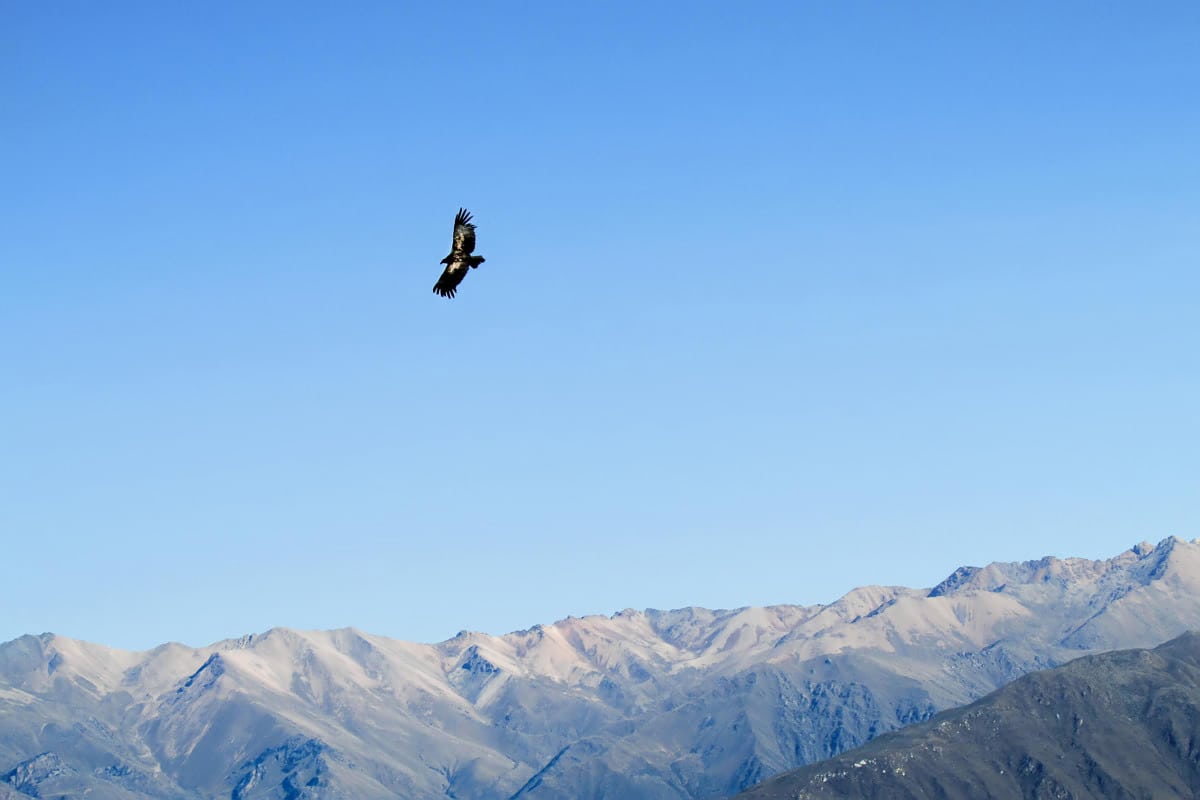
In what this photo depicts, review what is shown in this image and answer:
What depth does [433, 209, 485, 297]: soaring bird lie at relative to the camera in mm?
116750

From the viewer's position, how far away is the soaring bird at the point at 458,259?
116750 mm

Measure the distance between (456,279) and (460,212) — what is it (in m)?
4.44

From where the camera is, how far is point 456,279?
384 ft

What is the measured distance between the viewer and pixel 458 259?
116812 mm

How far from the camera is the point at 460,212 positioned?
116 meters
